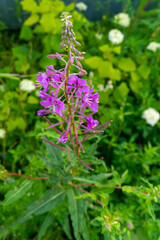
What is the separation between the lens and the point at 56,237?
7.93 ft

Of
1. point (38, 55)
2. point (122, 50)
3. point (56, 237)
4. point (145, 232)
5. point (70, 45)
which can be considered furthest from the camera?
point (38, 55)

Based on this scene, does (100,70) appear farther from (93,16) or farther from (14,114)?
(93,16)

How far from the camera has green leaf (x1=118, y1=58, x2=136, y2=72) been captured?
3.05 m

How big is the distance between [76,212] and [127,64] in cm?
217

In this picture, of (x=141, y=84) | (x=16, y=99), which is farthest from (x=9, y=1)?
(x=141, y=84)

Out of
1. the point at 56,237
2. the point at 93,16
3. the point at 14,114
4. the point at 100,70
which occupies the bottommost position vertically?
the point at 56,237

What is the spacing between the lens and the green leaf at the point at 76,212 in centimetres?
162

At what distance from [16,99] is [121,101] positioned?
4.47 ft

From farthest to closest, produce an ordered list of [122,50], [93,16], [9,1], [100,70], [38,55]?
[93,16], [9,1], [38,55], [122,50], [100,70]

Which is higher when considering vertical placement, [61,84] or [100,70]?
[100,70]

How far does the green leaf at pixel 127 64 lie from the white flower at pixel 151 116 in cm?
76

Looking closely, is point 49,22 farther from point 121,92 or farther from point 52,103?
point 52,103

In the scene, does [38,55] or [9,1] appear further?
[9,1]

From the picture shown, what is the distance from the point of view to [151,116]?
2.51 metres
